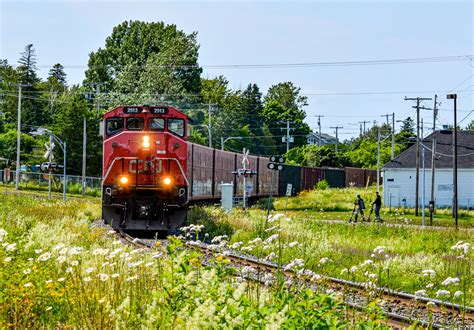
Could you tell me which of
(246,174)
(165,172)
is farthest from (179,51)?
(165,172)

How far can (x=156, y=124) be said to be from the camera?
2122 cm

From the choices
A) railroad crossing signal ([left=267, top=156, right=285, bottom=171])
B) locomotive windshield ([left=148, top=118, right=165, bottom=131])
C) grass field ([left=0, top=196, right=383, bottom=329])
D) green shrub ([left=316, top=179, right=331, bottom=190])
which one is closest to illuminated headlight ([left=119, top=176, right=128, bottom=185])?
locomotive windshield ([left=148, top=118, right=165, bottom=131])

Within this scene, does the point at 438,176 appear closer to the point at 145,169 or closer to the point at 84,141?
the point at 84,141

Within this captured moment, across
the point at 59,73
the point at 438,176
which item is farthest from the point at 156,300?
the point at 59,73

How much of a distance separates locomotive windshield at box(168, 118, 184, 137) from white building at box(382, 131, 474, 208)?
38277 mm

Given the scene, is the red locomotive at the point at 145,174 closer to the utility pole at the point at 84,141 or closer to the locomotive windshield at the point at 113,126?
the locomotive windshield at the point at 113,126

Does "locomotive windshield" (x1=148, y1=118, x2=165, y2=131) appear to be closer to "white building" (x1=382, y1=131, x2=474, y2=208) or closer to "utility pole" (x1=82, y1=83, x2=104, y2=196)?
"utility pole" (x1=82, y1=83, x2=104, y2=196)

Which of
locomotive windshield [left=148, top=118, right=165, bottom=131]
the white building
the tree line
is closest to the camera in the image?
locomotive windshield [left=148, top=118, right=165, bottom=131]

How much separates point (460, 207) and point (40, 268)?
5289 centimetres

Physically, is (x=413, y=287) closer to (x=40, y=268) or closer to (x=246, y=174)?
(x=40, y=268)

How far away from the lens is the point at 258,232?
21406mm

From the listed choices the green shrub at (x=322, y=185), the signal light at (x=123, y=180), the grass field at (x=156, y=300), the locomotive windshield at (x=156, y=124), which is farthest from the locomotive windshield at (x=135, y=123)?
the green shrub at (x=322, y=185)

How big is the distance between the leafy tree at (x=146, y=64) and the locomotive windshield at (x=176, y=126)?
52.3 metres

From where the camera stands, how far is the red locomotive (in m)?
20.7
